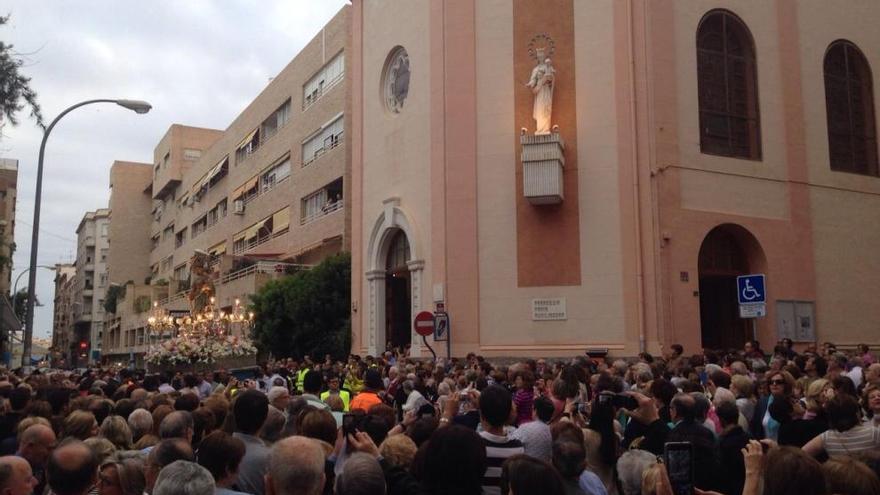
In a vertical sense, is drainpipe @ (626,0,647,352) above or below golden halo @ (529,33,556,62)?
below

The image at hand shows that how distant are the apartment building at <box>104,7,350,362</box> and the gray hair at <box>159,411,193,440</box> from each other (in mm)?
26624

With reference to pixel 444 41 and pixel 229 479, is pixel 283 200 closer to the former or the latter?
pixel 444 41

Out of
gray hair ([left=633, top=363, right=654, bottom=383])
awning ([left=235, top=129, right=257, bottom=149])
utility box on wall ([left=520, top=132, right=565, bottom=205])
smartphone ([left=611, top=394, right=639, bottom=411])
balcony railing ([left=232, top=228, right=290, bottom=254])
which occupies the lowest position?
smartphone ([left=611, top=394, right=639, bottom=411])

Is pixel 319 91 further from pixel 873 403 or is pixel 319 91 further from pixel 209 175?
pixel 873 403

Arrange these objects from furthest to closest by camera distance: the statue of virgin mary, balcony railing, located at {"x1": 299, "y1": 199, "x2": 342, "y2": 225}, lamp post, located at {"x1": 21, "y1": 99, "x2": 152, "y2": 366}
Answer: balcony railing, located at {"x1": 299, "y1": 199, "x2": 342, "y2": 225} → the statue of virgin mary → lamp post, located at {"x1": 21, "y1": 99, "x2": 152, "y2": 366}

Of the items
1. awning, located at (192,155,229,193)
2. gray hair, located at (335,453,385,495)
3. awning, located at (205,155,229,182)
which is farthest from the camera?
awning, located at (192,155,229,193)

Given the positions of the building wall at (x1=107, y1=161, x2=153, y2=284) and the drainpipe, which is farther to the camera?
the building wall at (x1=107, y1=161, x2=153, y2=284)

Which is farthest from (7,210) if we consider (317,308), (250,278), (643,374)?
(643,374)

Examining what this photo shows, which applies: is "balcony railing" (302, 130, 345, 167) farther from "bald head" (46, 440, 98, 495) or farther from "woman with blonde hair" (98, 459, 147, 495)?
"bald head" (46, 440, 98, 495)

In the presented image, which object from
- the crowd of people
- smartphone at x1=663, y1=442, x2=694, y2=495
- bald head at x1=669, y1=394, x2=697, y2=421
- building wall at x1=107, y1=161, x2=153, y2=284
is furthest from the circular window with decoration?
building wall at x1=107, y1=161, x2=153, y2=284

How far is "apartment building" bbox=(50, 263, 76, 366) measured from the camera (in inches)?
4231

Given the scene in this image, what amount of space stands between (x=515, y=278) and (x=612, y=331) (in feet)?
9.22

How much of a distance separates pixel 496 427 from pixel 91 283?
99.6 metres

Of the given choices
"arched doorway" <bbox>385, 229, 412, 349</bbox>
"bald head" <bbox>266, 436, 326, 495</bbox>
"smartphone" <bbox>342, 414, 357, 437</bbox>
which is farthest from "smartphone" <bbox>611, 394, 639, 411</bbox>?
"arched doorway" <bbox>385, 229, 412, 349</bbox>
